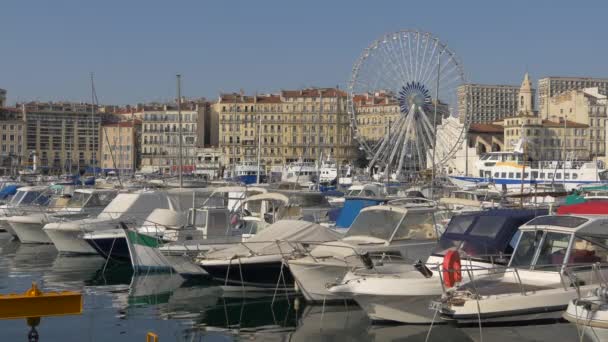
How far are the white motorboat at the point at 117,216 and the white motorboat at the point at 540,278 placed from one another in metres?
16.8

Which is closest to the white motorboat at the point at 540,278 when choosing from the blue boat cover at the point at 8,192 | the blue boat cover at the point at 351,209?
the blue boat cover at the point at 351,209

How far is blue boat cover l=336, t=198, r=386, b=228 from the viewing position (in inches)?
1090

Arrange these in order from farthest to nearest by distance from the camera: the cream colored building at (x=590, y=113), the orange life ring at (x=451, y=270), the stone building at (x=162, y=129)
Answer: the stone building at (x=162, y=129) < the cream colored building at (x=590, y=113) < the orange life ring at (x=451, y=270)

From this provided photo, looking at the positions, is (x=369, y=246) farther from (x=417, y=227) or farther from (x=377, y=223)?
(x=417, y=227)

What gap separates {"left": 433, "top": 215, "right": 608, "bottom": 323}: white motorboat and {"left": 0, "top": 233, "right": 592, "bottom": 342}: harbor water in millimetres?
316

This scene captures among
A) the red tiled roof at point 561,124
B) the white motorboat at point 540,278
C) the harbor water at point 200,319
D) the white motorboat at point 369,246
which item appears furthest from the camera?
the red tiled roof at point 561,124

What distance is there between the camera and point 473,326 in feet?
47.2

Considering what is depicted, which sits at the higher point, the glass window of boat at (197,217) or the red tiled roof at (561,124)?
the red tiled roof at (561,124)

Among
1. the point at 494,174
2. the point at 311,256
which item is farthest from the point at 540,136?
the point at 311,256

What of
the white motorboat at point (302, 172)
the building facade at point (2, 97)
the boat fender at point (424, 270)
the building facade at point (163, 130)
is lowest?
the white motorboat at point (302, 172)

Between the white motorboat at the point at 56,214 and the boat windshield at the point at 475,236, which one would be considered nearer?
the boat windshield at the point at 475,236

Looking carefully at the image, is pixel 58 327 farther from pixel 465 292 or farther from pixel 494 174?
pixel 494 174

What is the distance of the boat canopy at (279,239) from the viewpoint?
A: 21.4 metres

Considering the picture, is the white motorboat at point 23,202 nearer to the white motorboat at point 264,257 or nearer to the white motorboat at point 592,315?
the white motorboat at point 264,257
